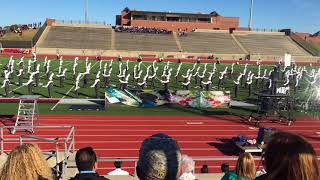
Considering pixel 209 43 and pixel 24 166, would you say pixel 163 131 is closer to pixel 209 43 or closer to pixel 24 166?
pixel 24 166

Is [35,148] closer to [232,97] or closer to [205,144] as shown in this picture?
[205,144]

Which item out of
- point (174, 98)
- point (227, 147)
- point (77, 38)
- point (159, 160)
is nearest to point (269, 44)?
point (77, 38)

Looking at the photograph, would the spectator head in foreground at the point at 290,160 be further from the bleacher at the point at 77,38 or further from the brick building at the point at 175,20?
the brick building at the point at 175,20

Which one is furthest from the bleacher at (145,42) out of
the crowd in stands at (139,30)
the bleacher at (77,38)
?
the bleacher at (77,38)

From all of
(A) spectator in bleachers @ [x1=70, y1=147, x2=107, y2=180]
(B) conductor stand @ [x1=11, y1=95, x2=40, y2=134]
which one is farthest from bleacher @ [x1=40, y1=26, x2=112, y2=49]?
(A) spectator in bleachers @ [x1=70, y1=147, x2=107, y2=180]

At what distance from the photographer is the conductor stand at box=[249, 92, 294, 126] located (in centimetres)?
1945

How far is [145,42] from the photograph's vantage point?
63375mm

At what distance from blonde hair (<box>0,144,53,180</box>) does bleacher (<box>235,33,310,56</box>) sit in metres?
60.1

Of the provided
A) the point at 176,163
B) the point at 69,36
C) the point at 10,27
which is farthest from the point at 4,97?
the point at 10,27

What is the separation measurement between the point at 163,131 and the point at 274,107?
6007 millimetres

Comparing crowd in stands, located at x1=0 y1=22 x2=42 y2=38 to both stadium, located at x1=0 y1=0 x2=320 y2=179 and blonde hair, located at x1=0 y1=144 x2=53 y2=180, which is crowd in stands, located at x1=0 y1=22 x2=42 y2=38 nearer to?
stadium, located at x1=0 y1=0 x2=320 y2=179

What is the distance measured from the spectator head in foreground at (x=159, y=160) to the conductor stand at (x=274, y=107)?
1697cm

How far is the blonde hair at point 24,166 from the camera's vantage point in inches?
115

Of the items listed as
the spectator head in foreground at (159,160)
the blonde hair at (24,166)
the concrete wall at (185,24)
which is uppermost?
the concrete wall at (185,24)
